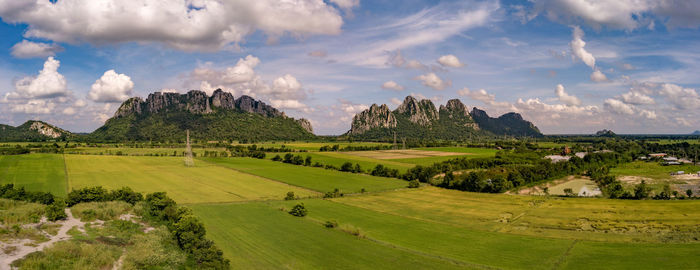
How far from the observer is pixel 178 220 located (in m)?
47.1

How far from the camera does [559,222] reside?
171 ft

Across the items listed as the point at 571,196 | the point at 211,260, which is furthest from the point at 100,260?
the point at 571,196

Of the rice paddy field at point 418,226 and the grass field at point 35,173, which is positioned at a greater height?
the grass field at point 35,173

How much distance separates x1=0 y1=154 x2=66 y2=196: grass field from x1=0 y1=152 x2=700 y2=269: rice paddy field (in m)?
0.58

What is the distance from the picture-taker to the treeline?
35562mm

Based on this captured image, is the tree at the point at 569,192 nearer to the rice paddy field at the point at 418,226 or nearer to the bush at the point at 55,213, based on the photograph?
the rice paddy field at the point at 418,226

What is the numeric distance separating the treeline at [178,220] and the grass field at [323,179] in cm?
3511

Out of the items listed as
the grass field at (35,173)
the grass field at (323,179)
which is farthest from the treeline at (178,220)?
the grass field at (323,179)

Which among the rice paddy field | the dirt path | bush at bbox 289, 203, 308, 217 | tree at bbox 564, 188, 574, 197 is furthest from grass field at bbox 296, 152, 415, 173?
the dirt path

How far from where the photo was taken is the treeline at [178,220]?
35562 millimetres

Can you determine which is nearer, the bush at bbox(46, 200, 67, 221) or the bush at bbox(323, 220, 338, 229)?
the bush at bbox(46, 200, 67, 221)

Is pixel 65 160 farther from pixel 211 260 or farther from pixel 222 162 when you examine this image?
pixel 211 260

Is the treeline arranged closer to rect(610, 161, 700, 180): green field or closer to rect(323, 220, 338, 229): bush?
rect(323, 220, 338, 229): bush

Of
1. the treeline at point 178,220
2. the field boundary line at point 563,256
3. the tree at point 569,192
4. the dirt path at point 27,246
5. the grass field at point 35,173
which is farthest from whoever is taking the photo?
the tree at point 569,192
